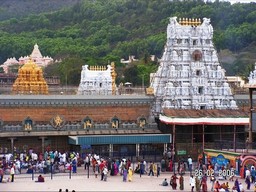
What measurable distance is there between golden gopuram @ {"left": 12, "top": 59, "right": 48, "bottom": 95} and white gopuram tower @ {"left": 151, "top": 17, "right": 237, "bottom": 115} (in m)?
21.5

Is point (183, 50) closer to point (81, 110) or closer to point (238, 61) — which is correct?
point (81, 110)

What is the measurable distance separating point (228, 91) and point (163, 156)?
26.2 feet

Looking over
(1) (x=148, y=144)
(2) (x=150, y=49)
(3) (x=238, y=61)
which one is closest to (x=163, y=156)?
(1) (x=148, y=144)

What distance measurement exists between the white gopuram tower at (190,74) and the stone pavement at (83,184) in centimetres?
1000

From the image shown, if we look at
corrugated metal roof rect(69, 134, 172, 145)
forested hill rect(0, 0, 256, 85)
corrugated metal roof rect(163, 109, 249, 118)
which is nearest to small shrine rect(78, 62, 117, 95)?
forested hill rect(0, 0, 256, 85)

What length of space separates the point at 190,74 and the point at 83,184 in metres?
15.9

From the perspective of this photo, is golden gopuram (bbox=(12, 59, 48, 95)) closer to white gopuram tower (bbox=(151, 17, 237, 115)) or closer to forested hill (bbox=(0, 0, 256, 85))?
white gopuram tower (bbox=(151, 17, 237, 115))

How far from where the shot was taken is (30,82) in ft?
222

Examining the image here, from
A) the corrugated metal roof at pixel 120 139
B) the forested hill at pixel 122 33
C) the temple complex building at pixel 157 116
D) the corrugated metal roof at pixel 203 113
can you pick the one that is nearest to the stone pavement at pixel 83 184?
the corrugated metal roof at pixel 120 139

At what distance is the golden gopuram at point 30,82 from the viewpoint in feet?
217

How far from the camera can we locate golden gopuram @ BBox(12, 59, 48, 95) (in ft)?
217

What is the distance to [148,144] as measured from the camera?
44.2m
